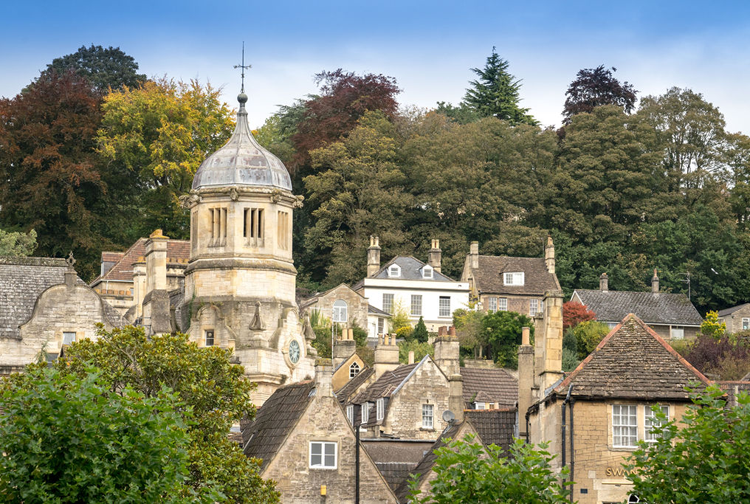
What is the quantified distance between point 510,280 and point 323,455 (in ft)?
189

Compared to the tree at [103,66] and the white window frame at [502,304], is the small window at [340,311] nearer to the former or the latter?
the white window frame at [502,304]

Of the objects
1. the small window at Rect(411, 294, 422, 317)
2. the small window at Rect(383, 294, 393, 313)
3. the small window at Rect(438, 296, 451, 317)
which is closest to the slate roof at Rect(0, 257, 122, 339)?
the small window at Rect(383, 294, 393, 313)

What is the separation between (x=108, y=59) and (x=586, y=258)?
1492 inches

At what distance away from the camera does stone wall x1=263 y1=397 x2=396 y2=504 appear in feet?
167

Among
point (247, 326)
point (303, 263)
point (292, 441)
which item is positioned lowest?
point (292, 441)

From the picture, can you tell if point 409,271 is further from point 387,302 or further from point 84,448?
point 84,448

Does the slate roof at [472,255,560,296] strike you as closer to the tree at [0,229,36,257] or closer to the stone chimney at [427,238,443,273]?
the stone chimney at [427,238,443,273]

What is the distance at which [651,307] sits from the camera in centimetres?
10869

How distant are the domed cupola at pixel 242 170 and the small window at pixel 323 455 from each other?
18.6 metres

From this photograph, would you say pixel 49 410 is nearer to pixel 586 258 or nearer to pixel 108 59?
pixel 586 258

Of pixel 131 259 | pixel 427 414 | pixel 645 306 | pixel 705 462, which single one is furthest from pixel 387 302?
pixel 705 462

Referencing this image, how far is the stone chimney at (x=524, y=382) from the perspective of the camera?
54.5m

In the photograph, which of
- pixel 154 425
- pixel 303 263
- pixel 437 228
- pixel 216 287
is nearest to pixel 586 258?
pixel 437 228

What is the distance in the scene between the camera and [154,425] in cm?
3562
